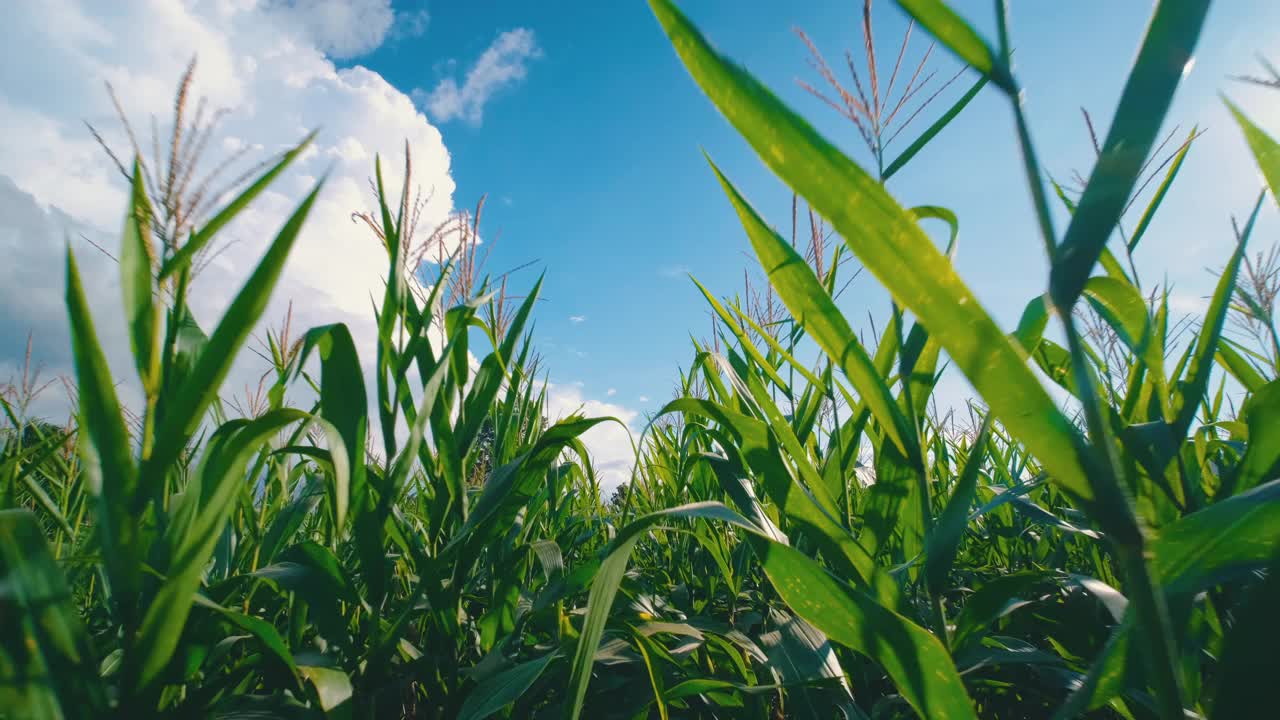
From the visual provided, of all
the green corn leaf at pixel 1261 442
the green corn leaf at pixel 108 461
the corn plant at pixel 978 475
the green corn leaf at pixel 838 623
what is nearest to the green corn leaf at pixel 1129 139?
the corn plant at pixel 978 475

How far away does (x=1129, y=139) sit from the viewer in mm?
342

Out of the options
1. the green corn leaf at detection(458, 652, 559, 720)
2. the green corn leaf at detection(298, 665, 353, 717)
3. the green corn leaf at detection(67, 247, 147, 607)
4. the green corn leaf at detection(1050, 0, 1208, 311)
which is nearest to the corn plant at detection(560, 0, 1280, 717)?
the green corn leaf at detection(1050, 0, 1208, 311)

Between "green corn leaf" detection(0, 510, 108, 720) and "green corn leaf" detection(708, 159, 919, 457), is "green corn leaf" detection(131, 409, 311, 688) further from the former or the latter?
"green corn leaf" detection(708, 159, 919, 457)

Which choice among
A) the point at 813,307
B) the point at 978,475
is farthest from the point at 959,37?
the point at 978,475

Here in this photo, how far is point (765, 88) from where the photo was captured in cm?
42

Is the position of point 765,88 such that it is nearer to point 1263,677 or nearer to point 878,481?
point 1263,677

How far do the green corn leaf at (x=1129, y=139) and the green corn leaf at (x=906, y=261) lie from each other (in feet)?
0.18

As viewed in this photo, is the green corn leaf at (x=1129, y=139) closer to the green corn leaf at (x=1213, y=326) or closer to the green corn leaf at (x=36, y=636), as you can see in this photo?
the green corn leaf at (x=1213, y=326)

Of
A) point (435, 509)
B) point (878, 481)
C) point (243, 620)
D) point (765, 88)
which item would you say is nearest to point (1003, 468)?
point (878, 481)

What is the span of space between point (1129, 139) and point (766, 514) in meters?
0.64

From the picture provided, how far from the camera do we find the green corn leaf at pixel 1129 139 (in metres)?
0.32

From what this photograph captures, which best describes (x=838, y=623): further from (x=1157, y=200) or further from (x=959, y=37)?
(x=1157, y=200)

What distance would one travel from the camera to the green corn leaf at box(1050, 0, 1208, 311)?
32 cm

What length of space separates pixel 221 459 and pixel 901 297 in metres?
0.74
